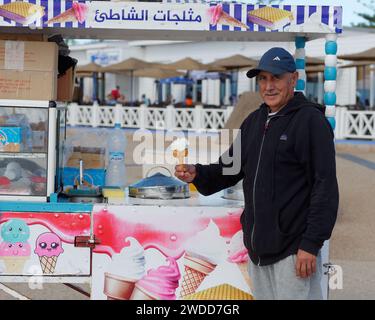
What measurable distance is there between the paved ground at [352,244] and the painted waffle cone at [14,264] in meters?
0.20

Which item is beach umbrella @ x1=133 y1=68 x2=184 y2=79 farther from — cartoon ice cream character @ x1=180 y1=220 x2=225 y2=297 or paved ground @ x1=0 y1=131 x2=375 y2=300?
cartoon ice cream character @ x1=180 y1=220 x2=225 y2=297

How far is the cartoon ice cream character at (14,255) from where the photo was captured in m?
4.06

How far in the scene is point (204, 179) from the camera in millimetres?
3795

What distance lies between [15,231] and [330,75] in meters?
2.21

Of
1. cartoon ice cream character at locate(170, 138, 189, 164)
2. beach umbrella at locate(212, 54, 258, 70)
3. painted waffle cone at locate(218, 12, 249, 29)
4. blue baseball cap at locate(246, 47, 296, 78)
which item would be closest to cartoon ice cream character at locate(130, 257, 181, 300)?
cartoon ice cream character at locate(170, 138, 189, 164)

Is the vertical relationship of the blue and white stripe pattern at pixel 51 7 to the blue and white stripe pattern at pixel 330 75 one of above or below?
above

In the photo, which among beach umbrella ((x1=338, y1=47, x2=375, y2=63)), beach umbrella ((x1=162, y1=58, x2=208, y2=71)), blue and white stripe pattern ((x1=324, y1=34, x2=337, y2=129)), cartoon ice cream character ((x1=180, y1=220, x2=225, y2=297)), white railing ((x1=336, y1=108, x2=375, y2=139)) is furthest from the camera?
beach umbrella ((x1=162, y1=58, x2=208, y2=71))

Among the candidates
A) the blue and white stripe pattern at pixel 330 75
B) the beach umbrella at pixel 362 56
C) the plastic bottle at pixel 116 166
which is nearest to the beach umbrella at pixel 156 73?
the beach umbrella at pixel 362 56

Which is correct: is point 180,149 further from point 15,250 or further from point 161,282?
point 15,250

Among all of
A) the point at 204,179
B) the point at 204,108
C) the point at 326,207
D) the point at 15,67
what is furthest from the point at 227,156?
the point at 204,108

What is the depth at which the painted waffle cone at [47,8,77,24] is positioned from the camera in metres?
4.09

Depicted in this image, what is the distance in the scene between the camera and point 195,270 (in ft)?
13.1

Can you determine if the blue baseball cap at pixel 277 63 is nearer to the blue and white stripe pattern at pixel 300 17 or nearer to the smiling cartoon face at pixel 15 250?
the blue and white stripe pattern at pixel 300 17

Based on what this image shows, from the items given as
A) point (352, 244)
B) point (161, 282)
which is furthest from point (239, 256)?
point (352, 244)
